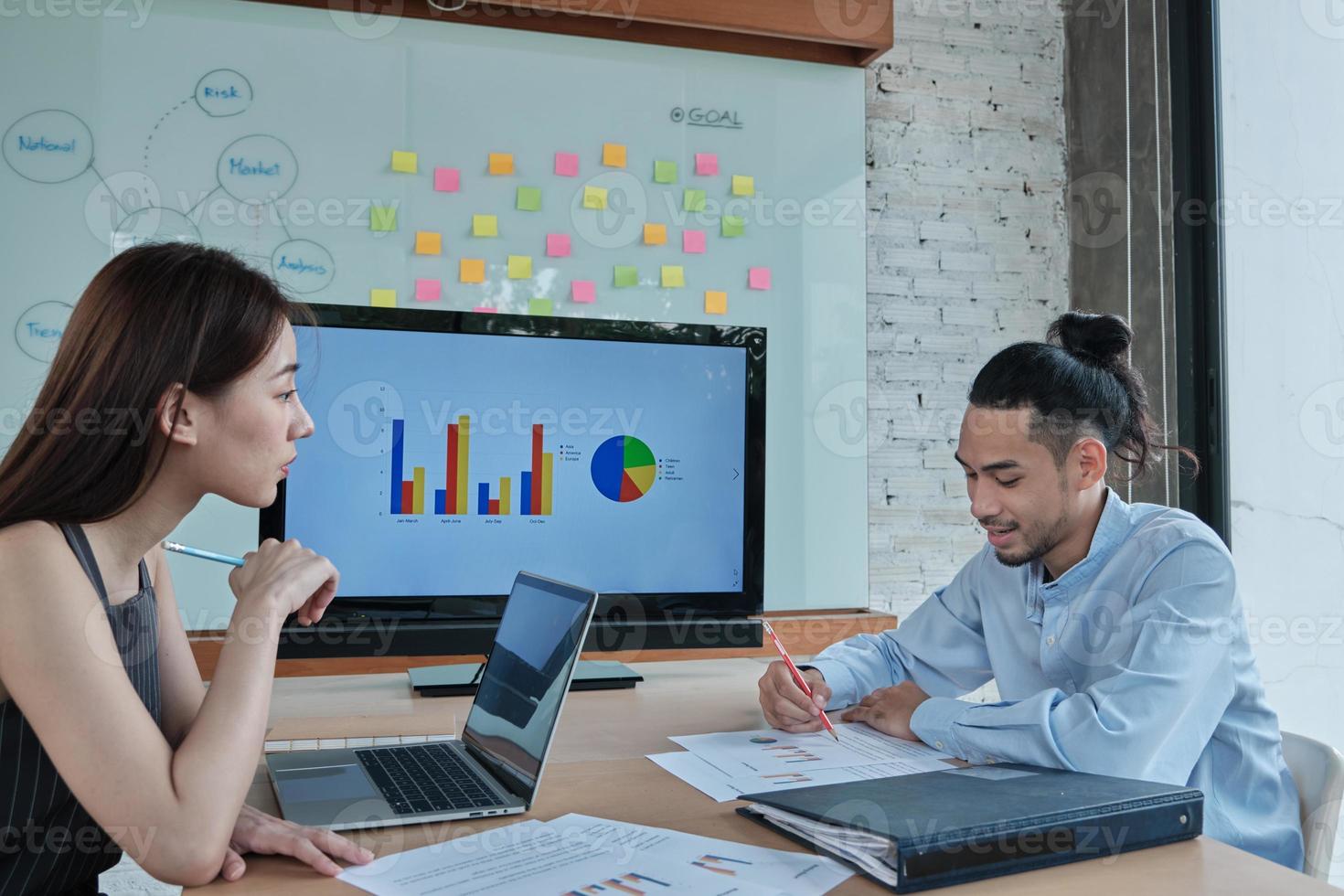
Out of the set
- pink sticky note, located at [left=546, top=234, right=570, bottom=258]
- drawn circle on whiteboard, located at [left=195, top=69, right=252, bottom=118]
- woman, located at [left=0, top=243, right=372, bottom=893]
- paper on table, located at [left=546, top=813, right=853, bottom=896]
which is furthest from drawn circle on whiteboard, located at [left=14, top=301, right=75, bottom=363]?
paper on table, located at [left=546, top=813, right=853, bottom=896]

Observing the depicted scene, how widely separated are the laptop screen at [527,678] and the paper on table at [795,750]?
0.21 metres

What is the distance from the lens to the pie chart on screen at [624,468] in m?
1.53

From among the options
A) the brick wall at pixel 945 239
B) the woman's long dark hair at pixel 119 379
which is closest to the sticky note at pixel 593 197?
the brick wall at pixel 945 239

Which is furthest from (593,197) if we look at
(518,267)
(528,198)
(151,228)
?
(151,228)

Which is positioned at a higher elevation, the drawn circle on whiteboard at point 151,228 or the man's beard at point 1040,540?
the drawn circle on whiteboard at point 151,228

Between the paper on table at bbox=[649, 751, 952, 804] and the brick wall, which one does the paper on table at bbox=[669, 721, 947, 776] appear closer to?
the paper on table at bbox=[649, 751, 952, 804]

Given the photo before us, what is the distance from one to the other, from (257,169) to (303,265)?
0.25 metres

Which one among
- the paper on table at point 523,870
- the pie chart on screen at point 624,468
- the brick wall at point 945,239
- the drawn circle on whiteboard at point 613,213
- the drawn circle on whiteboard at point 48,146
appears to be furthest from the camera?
the brick wall at point 945,239

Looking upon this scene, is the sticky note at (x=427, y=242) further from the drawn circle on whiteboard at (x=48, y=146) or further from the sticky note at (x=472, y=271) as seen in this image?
the drawn circle on whiteboard at (x=48, y=146)

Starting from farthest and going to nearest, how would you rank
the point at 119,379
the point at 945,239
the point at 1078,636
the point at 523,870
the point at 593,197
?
the point at 945,239
the point at 593,197
the point at 1078,636
the point at 119,379
the point at 523,870

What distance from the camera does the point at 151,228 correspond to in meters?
2.33

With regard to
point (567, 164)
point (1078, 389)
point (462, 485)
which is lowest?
point (462, 485)

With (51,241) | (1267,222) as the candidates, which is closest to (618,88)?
(51,241)

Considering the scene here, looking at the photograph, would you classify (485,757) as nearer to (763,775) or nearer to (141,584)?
(763,775)
